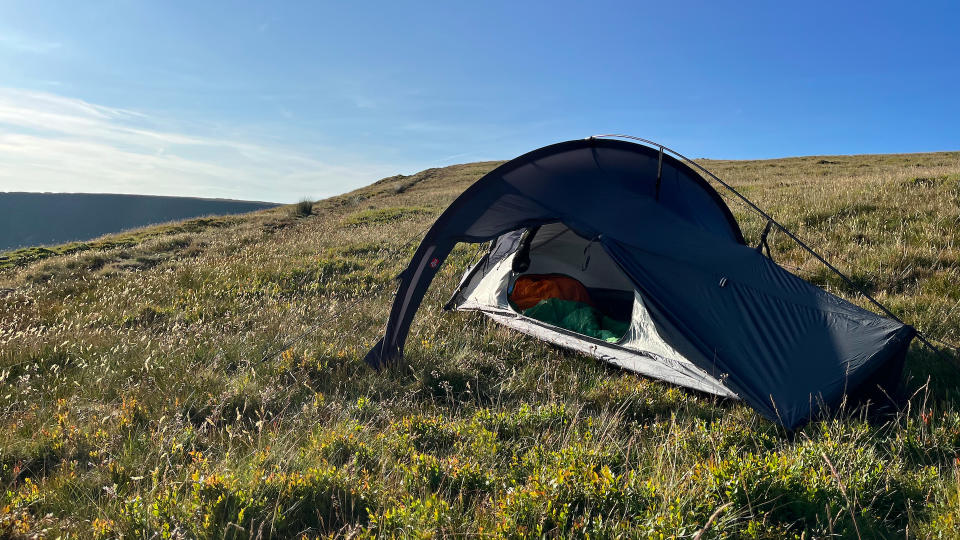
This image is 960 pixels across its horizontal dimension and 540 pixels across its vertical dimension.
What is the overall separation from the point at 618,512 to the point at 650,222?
3155mm

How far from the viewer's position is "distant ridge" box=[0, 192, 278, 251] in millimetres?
61625

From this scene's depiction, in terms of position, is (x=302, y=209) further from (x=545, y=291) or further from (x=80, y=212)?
(x=80, y=212)

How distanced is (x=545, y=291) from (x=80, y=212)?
8688 centimetres

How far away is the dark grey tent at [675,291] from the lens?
146 inches

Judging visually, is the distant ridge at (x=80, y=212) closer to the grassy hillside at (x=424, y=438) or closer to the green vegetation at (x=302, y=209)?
the green vegetation at (x=302, y=209)

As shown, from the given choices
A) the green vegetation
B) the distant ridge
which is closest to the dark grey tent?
the green vegetation

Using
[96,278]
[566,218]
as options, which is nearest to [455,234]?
[566,218]

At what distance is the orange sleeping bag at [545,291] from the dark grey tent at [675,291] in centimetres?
27

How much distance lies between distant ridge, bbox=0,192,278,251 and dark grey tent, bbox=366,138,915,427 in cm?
6522

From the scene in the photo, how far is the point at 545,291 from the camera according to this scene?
6770 mm

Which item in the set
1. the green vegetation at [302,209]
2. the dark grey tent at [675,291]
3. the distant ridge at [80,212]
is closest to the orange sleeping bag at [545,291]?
the dark grey tent at [675,291]

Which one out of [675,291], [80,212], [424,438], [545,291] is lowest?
[424,438]

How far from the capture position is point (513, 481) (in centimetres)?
284

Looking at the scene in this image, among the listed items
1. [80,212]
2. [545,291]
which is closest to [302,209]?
[545,291]
